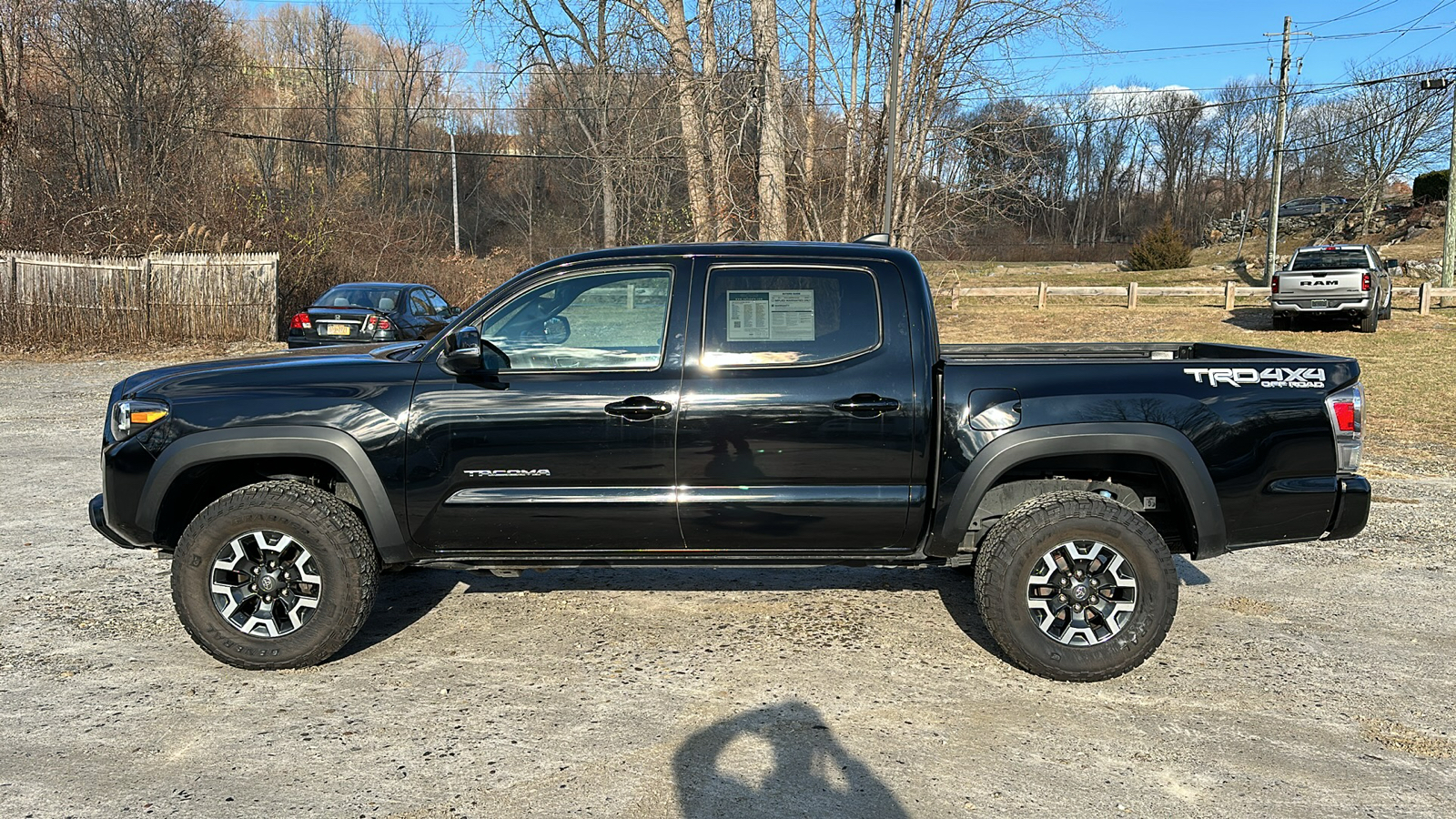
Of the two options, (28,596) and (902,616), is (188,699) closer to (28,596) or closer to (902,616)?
(28,596)

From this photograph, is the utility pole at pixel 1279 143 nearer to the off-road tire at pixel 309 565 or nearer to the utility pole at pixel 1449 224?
the utility pole at pixel 1449 224

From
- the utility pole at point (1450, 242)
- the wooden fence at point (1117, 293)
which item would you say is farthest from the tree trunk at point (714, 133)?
the utility pole at point (1450, 242)

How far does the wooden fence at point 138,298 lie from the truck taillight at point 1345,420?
20.2 metres

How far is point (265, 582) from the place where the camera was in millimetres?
4402

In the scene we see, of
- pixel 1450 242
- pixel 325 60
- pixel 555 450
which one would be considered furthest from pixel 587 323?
pixel 325 60

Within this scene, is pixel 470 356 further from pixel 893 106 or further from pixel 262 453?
pixel 893 106

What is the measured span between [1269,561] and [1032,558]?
114 inches

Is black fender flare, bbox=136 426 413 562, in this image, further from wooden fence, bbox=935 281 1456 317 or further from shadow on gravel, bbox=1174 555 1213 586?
wooden fence, bbox=935 281 1456 317

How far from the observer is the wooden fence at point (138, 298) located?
19.0 m

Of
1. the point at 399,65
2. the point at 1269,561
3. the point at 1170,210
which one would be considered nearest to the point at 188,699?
the point at 1269,561

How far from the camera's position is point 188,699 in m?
4.14

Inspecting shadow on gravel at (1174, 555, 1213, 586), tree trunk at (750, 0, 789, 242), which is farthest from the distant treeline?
shadow on gravel at (1174, 555, 1213, 586)

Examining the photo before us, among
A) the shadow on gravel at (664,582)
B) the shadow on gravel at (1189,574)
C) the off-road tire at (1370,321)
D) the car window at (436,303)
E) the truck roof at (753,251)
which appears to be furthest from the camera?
the off-road tire at (1370,321)

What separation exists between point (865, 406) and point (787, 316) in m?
0.54
